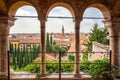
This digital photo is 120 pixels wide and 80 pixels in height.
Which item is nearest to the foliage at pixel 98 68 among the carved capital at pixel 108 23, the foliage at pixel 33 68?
the carved capital at pixel 108 23

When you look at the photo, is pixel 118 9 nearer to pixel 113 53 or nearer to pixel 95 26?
pixel 113 53

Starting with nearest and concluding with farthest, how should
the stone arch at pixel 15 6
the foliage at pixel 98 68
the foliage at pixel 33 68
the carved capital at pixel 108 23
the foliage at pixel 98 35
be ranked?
the foliage at pixel 98 68 → the stone arch at pixel 15 6 → the carved capital at pixel 108 23 → the foliage at pixel 33 68 → the foliage at pixel 98 35

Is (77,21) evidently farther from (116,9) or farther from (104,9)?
(116,9)

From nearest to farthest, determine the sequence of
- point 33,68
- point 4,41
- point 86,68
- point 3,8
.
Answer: point 3,8 < point 4,41 < point 33,68 < point 86,68

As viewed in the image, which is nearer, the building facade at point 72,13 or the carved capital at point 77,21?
the building facade at point 72,13

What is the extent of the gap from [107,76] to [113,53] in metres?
1.18

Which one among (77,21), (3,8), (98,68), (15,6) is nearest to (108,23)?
(77,21)

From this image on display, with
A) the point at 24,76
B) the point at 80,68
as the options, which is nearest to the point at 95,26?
the point at 80,68

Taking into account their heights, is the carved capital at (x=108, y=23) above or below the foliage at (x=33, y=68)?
above

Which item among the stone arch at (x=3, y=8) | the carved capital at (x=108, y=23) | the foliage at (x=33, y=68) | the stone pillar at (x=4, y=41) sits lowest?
the foliage at (x=33, y=68)

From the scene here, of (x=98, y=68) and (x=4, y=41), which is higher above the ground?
(x=4, y=41)

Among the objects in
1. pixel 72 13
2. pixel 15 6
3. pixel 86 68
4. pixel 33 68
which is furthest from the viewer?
pixel 86 68

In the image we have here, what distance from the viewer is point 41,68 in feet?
27.5

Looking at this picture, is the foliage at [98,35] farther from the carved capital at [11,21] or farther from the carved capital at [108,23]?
the carved capital at [11,21]
